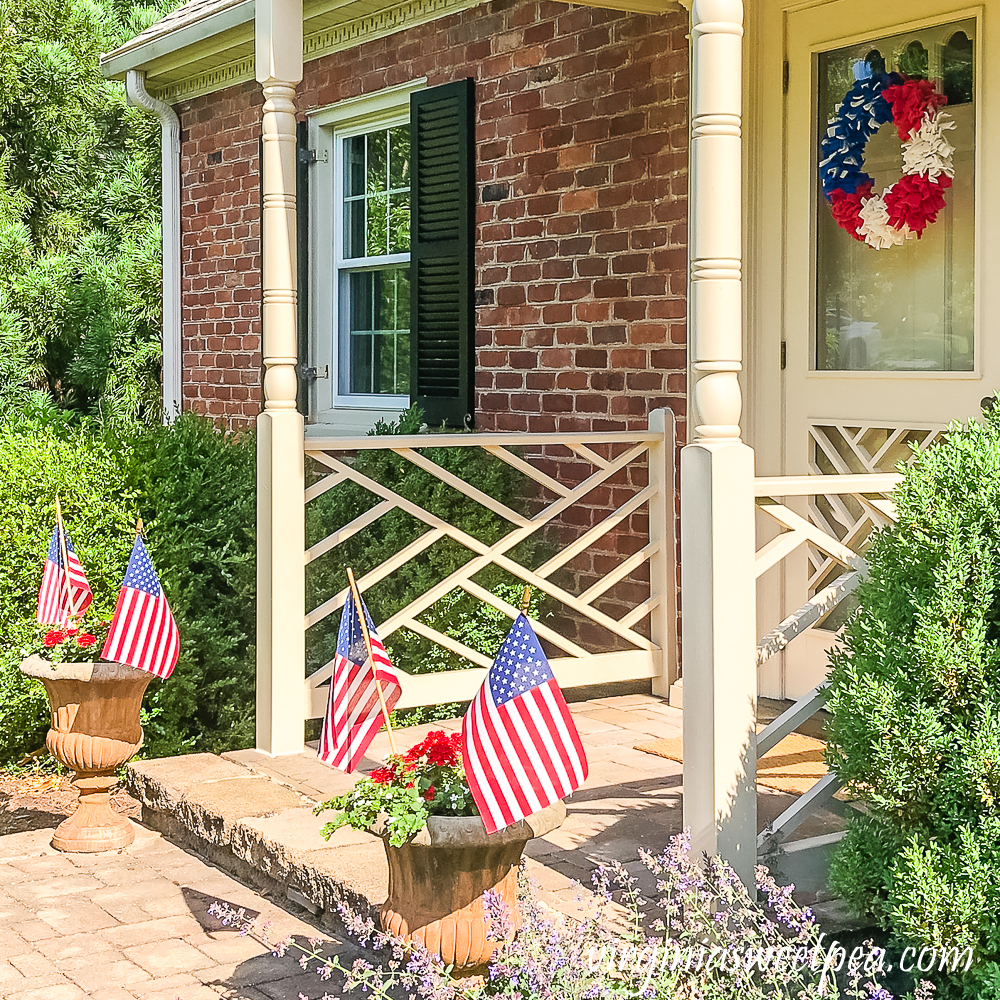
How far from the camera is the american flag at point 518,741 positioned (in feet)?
9.12

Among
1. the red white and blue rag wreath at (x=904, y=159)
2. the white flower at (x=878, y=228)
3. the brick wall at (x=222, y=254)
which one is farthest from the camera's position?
the brick wall at (x=222, y=254)

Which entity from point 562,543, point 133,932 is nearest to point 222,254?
point 562,543

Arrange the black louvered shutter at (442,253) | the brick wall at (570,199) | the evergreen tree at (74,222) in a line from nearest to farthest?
the brick wall at (570,199) → the black louvered shutter at (442,253) → the evergreen tree at (74,222)

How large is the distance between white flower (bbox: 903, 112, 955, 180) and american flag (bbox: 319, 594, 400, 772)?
2817mm

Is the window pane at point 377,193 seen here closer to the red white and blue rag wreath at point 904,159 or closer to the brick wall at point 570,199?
the brick wall at point 570,199

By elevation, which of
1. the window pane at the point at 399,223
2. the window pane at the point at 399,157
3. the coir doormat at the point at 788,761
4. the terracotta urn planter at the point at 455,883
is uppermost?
the window pane at the point at 399,157

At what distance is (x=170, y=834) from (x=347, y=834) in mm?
868

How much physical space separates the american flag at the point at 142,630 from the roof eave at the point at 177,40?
4008mm

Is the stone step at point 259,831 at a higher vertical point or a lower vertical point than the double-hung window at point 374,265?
lower

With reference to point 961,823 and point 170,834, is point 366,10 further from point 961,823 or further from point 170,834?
point 961,823

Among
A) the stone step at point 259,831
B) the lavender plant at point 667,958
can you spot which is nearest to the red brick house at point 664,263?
the lavender plant at point 667,958

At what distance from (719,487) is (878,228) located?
7.16 ft

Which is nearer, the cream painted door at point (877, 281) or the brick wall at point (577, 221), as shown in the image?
the cream painted door at point (877, 281)

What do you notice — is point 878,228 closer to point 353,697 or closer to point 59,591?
point 353,697
